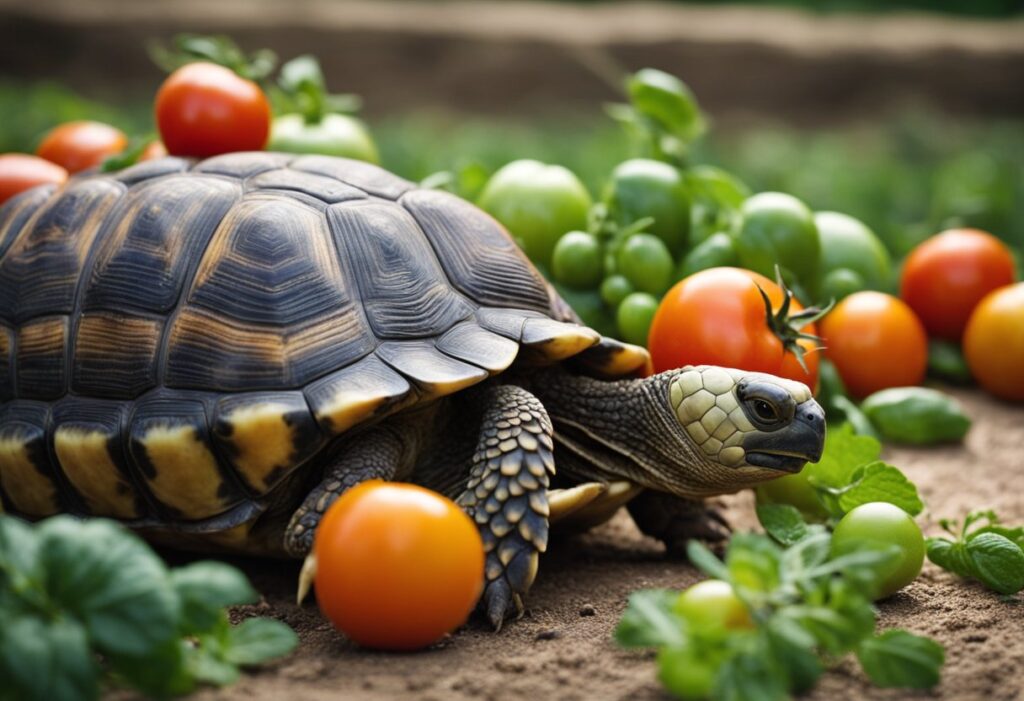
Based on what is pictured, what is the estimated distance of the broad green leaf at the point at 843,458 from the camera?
2736 mm

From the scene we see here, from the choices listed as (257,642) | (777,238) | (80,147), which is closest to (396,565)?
(257,642)

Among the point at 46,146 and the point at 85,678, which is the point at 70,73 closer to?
the point at 46,146

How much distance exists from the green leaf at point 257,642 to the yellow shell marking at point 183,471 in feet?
1.56

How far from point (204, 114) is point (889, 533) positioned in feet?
7.22

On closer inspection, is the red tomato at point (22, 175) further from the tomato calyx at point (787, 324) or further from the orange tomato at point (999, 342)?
the orange tomato at point (999, 342)

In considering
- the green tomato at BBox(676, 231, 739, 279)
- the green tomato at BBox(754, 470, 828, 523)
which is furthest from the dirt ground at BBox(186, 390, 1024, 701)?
the green tomato at BBox(676, 231, 739, 279)

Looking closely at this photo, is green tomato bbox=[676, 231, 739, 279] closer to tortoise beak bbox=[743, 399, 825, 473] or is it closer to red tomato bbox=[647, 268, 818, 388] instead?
red tomato bbox=[647, 268, 818, 388]

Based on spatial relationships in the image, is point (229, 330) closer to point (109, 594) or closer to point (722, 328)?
point (109, 594)

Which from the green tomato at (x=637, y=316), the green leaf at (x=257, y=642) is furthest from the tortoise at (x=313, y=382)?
the green tomato at (x=637, y=316)

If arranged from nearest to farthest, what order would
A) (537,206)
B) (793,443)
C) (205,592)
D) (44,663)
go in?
1. (44,663)
2. (205,592)
3. (793,443)
4. (537,206)

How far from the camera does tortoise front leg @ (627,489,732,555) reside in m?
2.87

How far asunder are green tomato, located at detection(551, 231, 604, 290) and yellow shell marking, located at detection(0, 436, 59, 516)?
159 cm

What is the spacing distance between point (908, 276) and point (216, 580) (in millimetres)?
3271

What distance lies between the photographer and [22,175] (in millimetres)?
→ 3377
